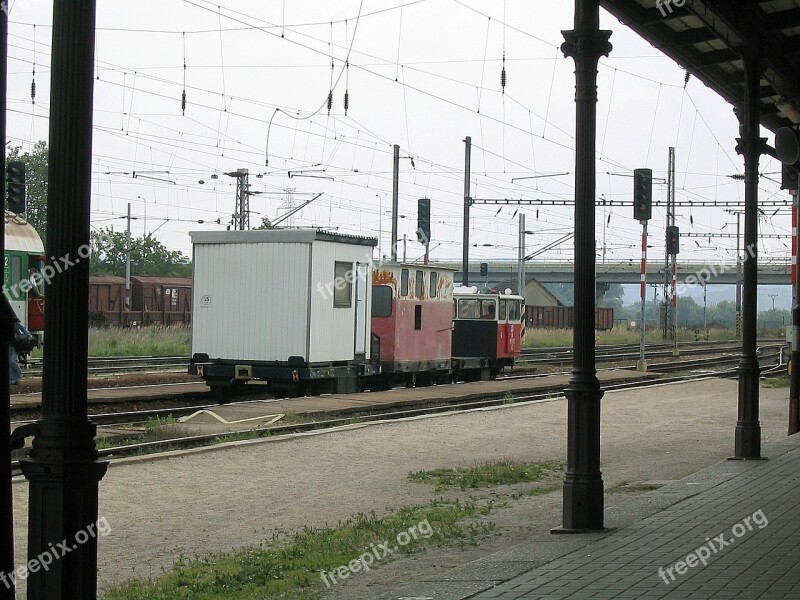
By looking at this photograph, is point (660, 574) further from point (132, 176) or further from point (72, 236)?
point (132, 176)

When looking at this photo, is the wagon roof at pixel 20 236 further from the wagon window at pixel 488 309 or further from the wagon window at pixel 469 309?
the wagon window at pixel 488 309

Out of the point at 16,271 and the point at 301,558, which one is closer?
the point at 301,558

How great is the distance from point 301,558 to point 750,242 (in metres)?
7.77

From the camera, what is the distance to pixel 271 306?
22.3 meters

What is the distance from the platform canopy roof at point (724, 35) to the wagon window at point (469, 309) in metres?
15.9

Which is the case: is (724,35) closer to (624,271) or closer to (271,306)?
(271,306)

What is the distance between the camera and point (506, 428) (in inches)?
744

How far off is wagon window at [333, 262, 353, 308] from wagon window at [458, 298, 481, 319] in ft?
28.4

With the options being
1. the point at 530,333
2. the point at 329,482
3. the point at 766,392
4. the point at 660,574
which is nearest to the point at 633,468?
the point at 329,482

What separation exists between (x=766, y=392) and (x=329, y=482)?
17856 mm

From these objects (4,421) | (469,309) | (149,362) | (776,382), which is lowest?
(776,382)

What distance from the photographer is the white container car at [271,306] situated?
72.4 ft
